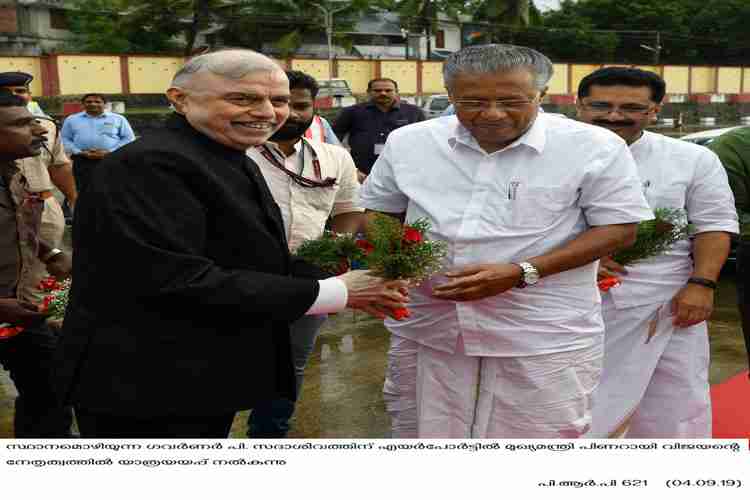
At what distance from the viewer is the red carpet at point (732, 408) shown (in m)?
3.48

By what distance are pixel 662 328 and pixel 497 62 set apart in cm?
133

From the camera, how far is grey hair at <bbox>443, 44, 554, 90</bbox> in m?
2.16

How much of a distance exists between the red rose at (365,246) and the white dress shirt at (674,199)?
1.07 meters

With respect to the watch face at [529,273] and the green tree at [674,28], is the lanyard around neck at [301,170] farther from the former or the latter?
the green tree at [674,28]

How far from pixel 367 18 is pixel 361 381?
53.9 meters

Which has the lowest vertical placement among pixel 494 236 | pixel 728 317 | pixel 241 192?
pixel 728 317

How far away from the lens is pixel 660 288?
292cm

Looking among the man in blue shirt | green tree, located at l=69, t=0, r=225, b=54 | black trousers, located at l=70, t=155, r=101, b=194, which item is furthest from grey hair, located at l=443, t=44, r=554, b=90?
green tree, located at l=69, t=0, r=225, b=54

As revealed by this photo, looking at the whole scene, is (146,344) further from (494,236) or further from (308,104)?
(308,104)

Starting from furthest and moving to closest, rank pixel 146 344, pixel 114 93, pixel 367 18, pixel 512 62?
pixel 367 18, pixel 114 93, pixel 512 62, pixel 146 344

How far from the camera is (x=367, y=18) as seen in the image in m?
55.7

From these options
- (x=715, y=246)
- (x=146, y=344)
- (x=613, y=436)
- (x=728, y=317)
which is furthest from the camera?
(x=728, y=317)

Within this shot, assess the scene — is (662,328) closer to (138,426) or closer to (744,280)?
(744,280)

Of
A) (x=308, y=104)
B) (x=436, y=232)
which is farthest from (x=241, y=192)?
(x=308, y=104)
